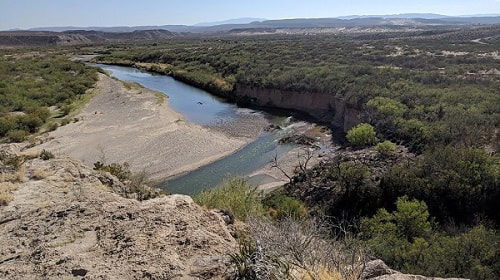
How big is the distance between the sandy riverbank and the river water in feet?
3.43

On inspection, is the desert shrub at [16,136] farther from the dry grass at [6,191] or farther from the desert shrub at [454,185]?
the desert shrub at [454,185]

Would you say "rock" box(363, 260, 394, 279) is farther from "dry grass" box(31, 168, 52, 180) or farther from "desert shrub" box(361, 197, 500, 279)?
"dry grass" box(31, 168, 52, 180)

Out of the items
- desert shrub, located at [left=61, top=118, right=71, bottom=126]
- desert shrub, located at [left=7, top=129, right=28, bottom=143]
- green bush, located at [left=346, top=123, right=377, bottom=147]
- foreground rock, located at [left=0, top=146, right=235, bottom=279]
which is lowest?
green bush, located at [left=346, top=123, right=377, bottom=147]

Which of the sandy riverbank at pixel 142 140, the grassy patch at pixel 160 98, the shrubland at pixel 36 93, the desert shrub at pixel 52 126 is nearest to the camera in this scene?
the sandy riverbank at pixel 142 140

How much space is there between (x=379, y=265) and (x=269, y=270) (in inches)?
118

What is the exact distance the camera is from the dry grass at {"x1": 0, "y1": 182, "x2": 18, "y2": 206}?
42.7ft

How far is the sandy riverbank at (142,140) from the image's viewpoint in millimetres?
30609

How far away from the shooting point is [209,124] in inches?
1657

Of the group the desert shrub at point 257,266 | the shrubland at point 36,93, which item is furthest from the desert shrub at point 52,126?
the desert shrub at point 257,266

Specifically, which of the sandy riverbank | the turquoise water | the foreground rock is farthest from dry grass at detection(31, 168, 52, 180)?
the turquoise water

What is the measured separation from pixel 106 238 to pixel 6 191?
18.8ft

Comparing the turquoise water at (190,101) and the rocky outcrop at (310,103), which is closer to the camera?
the rocky outcrop at (310,103)

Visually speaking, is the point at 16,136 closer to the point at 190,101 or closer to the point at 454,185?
the point at 190,101

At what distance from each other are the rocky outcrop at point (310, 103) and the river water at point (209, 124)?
289 cm
